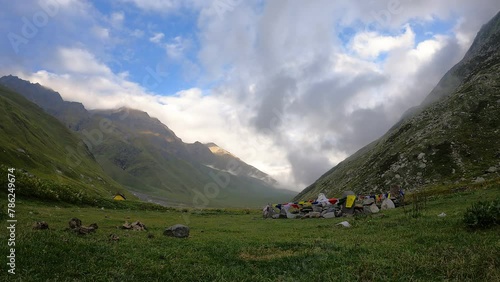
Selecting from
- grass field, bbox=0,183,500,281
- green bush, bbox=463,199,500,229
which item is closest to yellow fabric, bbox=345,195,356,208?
grass field, bbox=0,183,500,281

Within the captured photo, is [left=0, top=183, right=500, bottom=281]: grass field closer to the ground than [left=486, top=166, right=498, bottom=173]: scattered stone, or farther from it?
closer to the ground

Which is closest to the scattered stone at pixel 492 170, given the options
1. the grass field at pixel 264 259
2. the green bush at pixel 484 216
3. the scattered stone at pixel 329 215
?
the scattered stone at pixel 329 215

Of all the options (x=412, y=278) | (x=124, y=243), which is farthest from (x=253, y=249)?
(x=412, y=278)

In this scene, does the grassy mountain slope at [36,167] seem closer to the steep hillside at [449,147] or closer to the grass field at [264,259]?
the grass field at [264,259]

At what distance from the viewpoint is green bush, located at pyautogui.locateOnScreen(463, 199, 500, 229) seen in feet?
59.7

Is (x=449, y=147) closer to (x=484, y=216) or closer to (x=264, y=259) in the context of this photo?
(x=484, y=216)

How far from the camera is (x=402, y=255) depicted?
14.9 m

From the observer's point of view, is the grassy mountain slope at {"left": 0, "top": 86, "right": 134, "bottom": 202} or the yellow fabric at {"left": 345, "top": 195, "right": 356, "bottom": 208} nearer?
the yellow fabric at {"left": 345, "top": 195, "right": 356, "bottom": 208}

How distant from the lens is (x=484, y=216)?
18.5m

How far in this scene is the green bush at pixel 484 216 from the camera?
18188mm

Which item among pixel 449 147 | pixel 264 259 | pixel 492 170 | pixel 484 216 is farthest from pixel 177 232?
pixel 449 147

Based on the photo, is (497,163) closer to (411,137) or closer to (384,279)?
(411,137)

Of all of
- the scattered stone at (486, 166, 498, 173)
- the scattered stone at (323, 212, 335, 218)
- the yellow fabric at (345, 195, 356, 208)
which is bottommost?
the scattered stone at (323, 212, 335, 218)

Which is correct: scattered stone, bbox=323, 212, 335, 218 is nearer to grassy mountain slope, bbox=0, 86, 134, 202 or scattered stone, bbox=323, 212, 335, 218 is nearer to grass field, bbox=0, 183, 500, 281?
grass field, bbox=0, 183, 500, 281
